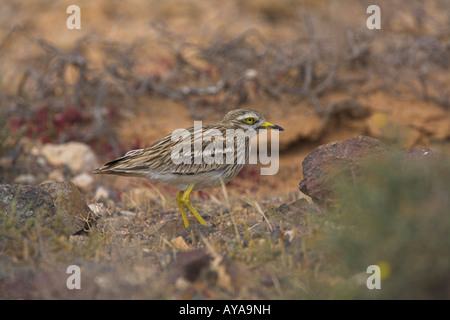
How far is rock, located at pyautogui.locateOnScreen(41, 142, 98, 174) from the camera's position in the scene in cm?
930

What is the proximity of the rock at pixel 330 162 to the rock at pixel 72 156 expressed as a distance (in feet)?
17.5

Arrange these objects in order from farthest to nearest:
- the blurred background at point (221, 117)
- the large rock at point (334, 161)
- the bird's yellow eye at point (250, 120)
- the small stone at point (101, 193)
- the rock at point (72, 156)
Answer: the rock at point (72, 156)
the small stone at point (101, 193)
the bird's yellow eye at point (250, 120)
the large rock at point (334, 161)
the blurred background at point (221, 117)

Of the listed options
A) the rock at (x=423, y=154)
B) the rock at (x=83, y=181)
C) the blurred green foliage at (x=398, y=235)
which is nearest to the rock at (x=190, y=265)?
the blurred green foliage at (x=398, y=235)

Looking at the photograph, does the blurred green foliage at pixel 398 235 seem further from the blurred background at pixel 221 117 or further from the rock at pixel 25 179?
the rock at pixel 25 179

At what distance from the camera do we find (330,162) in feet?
15.8

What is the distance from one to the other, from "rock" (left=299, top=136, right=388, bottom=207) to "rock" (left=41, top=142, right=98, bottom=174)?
17.5ft

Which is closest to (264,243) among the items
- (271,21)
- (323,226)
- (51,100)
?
(323,226)

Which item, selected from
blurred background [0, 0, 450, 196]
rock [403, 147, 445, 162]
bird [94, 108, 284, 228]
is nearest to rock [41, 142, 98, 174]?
blurred background [0, 0, 450, 196]

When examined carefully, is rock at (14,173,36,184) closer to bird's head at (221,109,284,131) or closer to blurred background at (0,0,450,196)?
blurred background at (0,0,450,196)

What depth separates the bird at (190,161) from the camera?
5.16m

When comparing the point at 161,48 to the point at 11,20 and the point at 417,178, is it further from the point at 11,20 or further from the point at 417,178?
the point at 417,178

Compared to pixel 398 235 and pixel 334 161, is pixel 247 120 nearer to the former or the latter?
pixel 334 161

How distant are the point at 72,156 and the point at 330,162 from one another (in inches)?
226

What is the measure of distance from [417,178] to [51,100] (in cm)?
905
